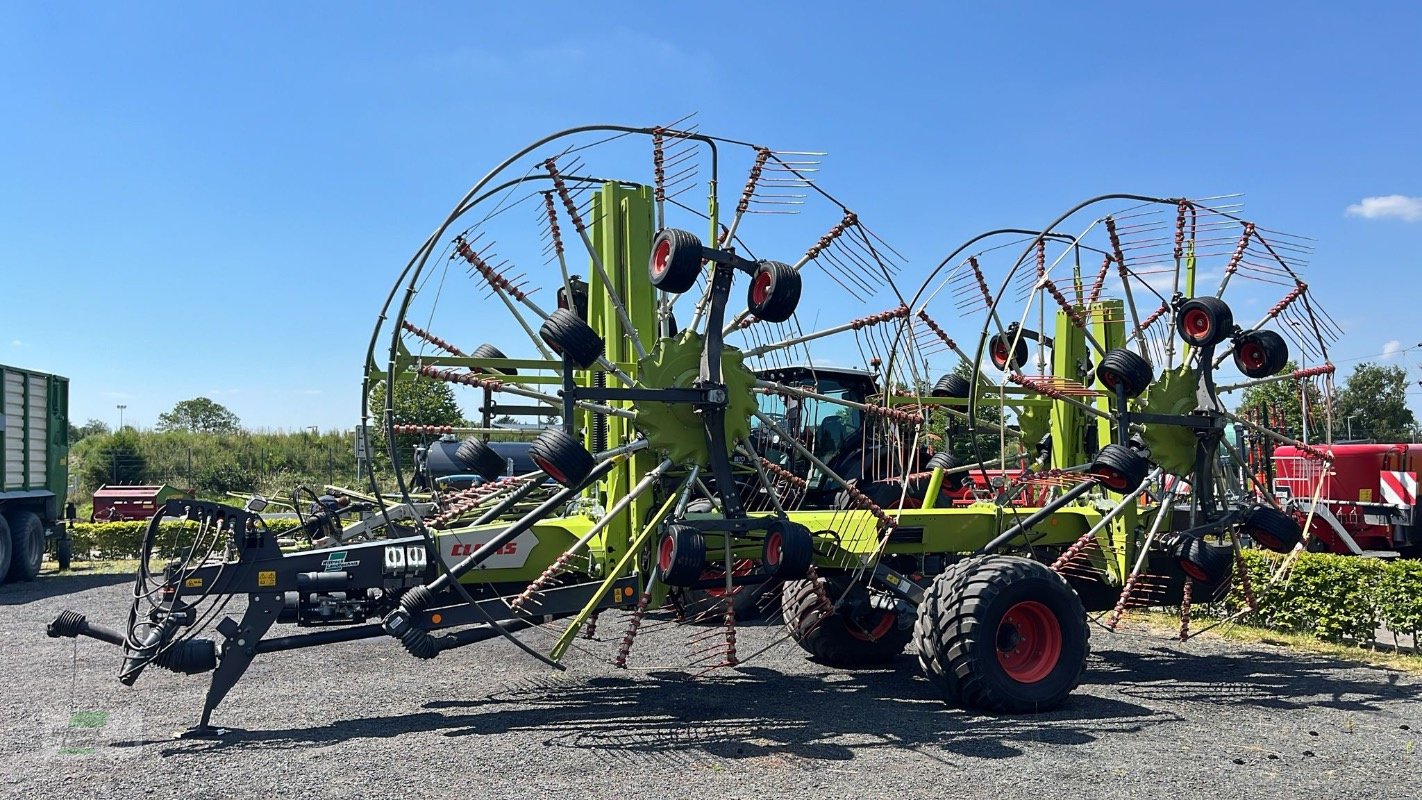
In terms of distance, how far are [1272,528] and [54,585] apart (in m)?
15.5

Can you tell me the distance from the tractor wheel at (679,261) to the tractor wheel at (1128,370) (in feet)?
10.2

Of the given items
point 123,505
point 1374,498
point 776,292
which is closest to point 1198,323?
point 776,292

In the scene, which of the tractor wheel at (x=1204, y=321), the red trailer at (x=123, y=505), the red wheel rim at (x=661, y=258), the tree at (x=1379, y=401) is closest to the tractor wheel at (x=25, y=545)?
the red trailer at (x=123, y=505)

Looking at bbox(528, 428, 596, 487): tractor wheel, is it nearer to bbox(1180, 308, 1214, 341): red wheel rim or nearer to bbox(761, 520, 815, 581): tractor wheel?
bbox(761, 520, 815, 581): tractor wheel

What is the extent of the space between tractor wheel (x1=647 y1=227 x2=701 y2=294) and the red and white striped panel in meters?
13.9

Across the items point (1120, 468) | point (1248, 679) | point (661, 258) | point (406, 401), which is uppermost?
point (661, 258)

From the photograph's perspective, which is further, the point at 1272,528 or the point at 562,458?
the point at 1272,528

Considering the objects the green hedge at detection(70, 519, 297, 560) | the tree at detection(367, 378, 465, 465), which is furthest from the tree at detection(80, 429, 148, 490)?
the tree at detection(367, 378, 465, 465)

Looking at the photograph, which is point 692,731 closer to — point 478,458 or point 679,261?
point 478,458

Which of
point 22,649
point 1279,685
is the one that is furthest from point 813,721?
point 22,649

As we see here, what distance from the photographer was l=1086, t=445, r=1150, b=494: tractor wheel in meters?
7.75

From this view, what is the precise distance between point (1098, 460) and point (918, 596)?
4.94ft

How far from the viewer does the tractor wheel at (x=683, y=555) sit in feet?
22.2

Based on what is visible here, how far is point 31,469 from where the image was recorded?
17484 mm
